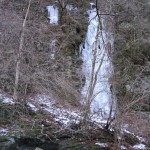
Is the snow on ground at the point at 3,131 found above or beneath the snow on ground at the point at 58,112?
beneath

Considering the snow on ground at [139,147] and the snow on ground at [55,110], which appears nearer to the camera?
the snow on ground at [139,147]

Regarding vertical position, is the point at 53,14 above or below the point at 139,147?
above

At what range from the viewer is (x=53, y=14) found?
1873cm

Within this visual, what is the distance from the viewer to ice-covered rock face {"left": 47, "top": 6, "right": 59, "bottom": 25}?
18.0 m

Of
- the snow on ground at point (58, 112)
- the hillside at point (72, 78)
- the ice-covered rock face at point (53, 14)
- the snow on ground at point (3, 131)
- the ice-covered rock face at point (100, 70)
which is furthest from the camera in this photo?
the ice-covered rock face at point (53, 14)

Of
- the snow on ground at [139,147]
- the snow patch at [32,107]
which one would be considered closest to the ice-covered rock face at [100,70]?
the snow on ground at [139,147]

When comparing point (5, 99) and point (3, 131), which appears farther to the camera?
point (5, 99)

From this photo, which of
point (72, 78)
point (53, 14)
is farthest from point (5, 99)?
point (53, 14)

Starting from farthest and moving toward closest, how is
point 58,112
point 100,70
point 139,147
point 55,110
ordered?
point 100,70
point 55,110
point 58,112
point 139,147

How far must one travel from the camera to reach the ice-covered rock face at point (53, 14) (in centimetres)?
1798

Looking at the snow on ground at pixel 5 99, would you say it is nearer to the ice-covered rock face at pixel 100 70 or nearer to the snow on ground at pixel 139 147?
the ice-covered rock face at pixel 100 70

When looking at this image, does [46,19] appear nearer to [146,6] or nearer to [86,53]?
[86,53]

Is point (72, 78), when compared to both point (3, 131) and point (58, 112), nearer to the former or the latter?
point (58, 112)

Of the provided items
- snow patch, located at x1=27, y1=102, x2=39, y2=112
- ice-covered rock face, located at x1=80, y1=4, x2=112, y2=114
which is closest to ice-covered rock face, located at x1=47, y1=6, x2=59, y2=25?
ice-covered rock face, located at x1=80, y1=4, x2=112, y2=114
